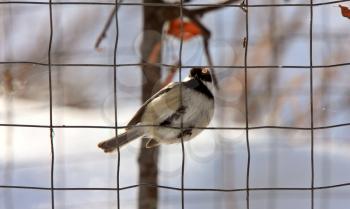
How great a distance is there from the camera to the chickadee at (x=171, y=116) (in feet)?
7.64

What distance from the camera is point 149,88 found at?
289 centimetres

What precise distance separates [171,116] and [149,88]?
22.2 inches

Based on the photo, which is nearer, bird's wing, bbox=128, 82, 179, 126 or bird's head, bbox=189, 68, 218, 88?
bird's wing, bbox=128, 82, 179, 126

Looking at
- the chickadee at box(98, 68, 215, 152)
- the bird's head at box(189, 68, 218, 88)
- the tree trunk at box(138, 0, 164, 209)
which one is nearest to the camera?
the chickadee at box(98, 68, 215, 152)

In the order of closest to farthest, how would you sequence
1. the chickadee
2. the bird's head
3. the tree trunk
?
1. the chickadee
2. the bird's head
3. the tree trunk

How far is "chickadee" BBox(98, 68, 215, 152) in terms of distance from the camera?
91.7 inches

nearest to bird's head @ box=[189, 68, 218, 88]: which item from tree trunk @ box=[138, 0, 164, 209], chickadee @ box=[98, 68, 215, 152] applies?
chickadee @ box=[98, 68, 215, 152]

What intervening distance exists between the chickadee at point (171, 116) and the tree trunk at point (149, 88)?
0.41 m

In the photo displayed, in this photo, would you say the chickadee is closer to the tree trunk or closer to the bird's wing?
the bird's wing

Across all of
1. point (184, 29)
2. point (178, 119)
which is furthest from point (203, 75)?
point (184, 29)

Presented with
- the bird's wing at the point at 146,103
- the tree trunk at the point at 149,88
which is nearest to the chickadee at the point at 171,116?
the bird's wing at the point at 146,103

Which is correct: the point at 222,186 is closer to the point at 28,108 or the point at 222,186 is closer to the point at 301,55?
the point at 301,55

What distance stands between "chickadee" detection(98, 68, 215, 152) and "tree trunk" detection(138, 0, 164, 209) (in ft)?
1.33

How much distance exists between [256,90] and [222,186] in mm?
760
